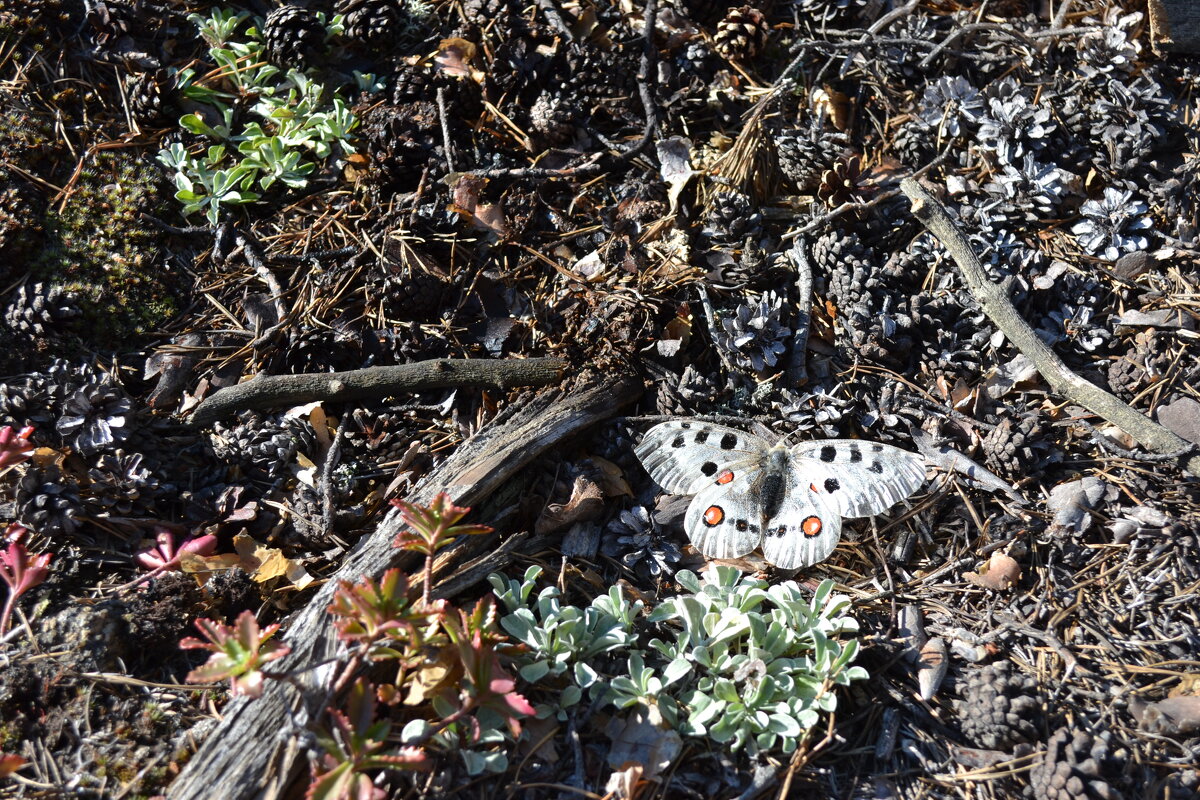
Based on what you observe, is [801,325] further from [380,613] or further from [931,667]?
[380,613]

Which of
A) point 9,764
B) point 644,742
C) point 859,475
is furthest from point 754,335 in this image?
point 9,764

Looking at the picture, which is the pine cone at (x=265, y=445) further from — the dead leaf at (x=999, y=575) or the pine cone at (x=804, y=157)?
the dead leaf at (x=999, y=575)

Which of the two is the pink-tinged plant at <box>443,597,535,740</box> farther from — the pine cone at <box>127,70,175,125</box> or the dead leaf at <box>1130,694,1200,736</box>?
the pine cone at <box>127,70,175,125</box>

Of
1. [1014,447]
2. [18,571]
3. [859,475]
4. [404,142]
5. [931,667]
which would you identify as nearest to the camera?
[18,571]

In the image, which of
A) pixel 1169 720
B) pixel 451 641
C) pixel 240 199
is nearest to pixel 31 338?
pixel 240 199

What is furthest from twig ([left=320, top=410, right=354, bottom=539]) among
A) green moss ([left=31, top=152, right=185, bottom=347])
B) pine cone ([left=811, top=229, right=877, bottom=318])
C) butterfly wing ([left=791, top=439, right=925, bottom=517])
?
pine cone ([left=811, top=229, right=877, bottom=318])

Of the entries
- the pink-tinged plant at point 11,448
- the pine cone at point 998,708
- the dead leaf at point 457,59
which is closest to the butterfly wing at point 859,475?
the pine cone at point 998,708
